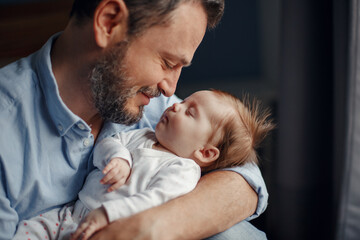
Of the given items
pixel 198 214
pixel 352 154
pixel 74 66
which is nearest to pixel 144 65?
pixel 74 66

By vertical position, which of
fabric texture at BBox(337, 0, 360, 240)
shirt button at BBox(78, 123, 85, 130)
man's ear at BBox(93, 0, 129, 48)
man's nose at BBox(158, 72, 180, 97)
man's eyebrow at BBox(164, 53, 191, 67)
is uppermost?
man's ear at BBox(93, 0, 129, 48)

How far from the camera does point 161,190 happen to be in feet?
3.67

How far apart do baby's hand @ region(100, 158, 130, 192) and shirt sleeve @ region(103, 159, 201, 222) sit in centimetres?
8

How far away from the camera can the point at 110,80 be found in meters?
1.29

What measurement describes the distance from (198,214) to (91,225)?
30 centimetres

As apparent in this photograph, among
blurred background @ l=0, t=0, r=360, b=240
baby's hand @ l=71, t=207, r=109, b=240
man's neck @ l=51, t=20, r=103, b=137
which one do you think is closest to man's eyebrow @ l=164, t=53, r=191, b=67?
man's neck @ l=51, t=20, r=103, b=137

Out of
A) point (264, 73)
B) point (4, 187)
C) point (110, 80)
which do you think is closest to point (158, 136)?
point (110, 80)

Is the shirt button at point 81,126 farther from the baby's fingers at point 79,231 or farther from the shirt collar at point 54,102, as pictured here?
the baby's fingers at point 79,231

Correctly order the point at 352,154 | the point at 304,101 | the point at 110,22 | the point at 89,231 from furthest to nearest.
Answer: the point at 304,101 → the point at 352,154 → the point at 110,22 → the point at 89,231

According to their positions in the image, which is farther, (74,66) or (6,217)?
(74,66)

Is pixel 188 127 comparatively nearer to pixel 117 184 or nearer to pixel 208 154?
pixel 208 154

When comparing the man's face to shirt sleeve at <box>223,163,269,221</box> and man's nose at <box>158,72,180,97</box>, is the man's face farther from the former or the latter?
shirt sleeve at <box>223,163,269,221</box>

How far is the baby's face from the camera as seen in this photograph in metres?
1.31

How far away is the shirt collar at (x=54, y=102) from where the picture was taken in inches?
48.1
